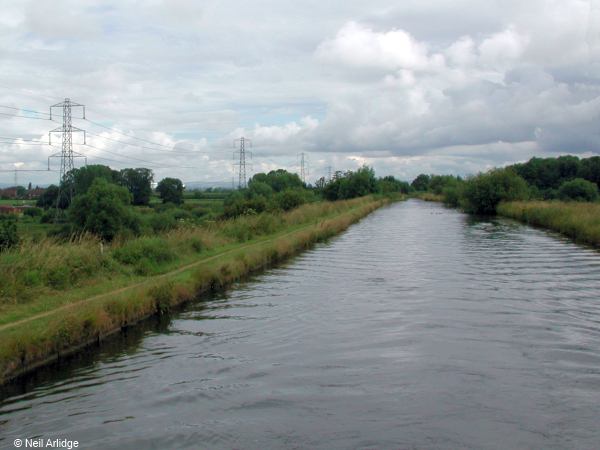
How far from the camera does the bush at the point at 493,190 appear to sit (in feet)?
216

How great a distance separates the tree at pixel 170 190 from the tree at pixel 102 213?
4422 centimetres

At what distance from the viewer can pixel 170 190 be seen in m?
83.1

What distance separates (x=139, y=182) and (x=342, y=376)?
74562 mm

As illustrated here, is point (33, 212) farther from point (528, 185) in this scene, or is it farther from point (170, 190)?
point (528, 185)

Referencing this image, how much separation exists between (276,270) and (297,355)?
1209cm

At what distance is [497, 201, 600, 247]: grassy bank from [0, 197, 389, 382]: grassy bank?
61.2 ft

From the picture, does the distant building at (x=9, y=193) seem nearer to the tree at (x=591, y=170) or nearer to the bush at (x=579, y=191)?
the bush at (x=579, y=191)

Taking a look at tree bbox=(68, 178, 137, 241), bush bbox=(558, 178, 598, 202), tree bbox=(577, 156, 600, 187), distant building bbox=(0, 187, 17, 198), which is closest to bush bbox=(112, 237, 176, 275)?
tree bbox=(68, 178, 137, 241)

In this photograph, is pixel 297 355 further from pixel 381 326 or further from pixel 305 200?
pixel 305 200

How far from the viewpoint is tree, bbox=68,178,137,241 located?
36.0 meters

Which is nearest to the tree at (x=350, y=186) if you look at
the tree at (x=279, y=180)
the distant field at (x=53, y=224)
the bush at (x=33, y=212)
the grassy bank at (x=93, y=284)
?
the tree at (x=279, y=180)

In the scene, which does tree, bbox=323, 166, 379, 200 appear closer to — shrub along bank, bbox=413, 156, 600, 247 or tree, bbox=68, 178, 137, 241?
shrub along bank, bbox=413, 156, 600, 247

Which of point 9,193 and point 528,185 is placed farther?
point 9,193

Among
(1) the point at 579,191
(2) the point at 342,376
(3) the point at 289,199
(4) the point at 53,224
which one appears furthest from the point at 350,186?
(2) the point at 342,376
